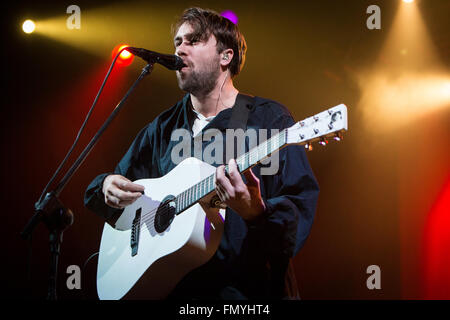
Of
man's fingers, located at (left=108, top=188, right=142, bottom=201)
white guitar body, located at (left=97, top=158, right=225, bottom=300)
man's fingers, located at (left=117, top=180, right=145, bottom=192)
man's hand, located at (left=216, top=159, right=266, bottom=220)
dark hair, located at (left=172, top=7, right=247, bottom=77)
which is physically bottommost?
white guitar body, located at (left=97, top=158, right=225, bottom=300)

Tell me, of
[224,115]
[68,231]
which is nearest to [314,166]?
[224,115]

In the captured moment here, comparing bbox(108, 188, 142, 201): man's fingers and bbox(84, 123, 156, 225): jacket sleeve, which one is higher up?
bbox(84, 123, 156, 225): jacket sleeve

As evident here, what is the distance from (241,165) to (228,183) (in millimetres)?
111

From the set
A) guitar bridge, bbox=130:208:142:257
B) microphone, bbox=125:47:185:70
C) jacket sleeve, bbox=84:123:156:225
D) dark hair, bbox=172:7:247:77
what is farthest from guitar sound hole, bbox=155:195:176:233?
dark hair, bbox=172:7:247:77

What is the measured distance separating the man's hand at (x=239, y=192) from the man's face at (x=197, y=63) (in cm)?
84

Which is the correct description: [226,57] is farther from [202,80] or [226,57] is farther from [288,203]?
[288,203]

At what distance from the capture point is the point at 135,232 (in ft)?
7.52

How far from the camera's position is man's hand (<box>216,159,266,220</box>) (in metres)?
1.83

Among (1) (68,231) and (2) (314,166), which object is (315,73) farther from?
(1) (68,231)

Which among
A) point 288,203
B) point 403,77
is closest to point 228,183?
point 288,203

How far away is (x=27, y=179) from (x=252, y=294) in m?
2.71

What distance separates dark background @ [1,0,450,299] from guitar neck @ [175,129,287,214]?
1879 mm

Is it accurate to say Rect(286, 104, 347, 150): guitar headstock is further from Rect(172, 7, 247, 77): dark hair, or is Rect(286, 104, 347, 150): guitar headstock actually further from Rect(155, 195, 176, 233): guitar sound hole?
Rect(172, 7, 247, 77): dark hair

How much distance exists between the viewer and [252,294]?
1946mm
